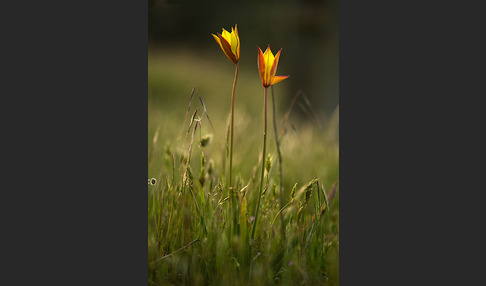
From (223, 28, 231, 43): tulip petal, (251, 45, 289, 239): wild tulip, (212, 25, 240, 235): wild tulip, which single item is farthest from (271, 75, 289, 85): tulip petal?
(223, 28, 231, 43): tulip petal

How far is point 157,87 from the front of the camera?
3039 mm

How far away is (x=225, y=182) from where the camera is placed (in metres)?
2.96

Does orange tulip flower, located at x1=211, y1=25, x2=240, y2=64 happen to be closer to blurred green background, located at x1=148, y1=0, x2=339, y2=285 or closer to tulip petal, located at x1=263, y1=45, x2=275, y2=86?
blurred green background, located at x1=148, y1=0, x2=339, y2=285

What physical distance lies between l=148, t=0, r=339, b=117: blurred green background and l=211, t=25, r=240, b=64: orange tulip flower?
4cm

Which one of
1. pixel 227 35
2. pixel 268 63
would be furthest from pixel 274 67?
pixel 227 35

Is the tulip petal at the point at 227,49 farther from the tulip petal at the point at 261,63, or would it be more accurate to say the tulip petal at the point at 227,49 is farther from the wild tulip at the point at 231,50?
the tulip petal at the point at 261,63

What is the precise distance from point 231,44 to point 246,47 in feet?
0.30

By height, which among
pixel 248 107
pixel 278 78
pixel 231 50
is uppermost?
pixel 231 50

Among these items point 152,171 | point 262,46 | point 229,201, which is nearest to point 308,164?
point 229,201

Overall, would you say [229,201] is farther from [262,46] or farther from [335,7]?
[335,7]

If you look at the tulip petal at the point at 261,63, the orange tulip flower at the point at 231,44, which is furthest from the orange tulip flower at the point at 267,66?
the orange tulip flower at the point at 231,44

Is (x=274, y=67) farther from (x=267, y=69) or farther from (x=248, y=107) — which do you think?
(x=248, y=107)

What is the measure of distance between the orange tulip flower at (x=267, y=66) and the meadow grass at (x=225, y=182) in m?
0.06

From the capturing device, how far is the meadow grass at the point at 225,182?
2.88 metres
